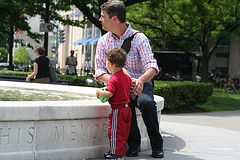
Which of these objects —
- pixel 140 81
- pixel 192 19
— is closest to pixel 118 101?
pixel 140 81

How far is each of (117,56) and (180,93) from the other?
9751mm

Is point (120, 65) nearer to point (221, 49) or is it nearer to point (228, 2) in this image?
point (228, 2)

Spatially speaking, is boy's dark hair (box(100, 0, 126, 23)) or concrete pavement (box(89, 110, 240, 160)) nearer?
boy's dark hair (box(100, 0, 126, 23))

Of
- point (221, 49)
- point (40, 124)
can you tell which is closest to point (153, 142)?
point (40, 124)

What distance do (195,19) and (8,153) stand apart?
21.2 metres

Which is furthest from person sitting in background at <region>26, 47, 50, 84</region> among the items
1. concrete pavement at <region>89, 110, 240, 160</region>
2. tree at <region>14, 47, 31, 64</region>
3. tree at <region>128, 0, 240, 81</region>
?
tree at <region>14, 47, 31, 64</region>

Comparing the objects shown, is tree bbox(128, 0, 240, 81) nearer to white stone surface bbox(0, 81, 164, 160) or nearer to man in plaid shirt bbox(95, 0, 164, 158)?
man in plaid shirt bbox(95, 0, 164, 158)

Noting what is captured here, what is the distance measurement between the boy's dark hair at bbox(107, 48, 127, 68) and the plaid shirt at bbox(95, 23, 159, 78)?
0.45 meters

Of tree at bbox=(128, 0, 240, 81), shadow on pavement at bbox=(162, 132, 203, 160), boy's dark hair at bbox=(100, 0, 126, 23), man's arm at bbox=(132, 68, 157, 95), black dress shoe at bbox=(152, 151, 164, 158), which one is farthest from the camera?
tree at bbox=(128, 0, 240, 81)

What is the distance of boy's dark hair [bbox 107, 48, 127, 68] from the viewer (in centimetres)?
499

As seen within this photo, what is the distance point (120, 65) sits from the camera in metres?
5.04

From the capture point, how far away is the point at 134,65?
563 cm

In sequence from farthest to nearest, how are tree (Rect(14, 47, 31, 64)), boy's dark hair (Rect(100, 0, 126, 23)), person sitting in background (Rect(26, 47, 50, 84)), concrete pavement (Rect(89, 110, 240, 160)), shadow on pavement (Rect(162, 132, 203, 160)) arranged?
tree (Rect(14, 47, 31, 64))
person sitting in background (Rect(26, 47, 50, 84))
concrete pavement (Rect(89, 110, 240, 160))
shadow on pavement (Rect(162, 132, 203, 160))
boy's dark hair (Rect(100, 0, 126, 23))

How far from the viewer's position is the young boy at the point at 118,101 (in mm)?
5020
